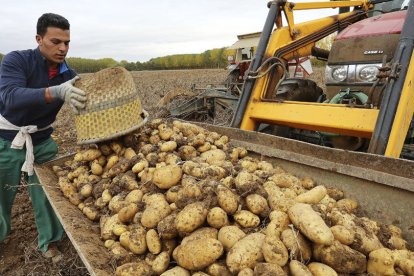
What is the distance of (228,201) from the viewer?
1860 mm

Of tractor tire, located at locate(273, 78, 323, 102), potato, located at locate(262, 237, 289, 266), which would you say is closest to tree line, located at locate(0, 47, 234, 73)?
tractor tire, located at locate(273, 78, 323, 102)

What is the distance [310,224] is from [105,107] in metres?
1.75

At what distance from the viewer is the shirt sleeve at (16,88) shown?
8.36ft

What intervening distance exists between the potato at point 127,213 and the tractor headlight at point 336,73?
2451 mm

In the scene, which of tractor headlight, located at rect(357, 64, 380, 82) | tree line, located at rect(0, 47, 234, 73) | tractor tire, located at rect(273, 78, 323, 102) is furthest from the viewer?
tree line, located at rect(0, 47, 234, 73)

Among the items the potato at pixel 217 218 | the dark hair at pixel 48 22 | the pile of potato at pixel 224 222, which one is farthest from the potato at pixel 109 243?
the dark hair at pixel 48 22

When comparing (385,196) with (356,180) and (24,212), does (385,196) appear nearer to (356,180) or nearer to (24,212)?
(356,180)

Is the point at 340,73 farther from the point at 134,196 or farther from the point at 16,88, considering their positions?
the point at 16,88

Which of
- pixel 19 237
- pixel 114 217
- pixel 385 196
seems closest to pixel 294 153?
pixel 385 196

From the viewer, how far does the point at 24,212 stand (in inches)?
156

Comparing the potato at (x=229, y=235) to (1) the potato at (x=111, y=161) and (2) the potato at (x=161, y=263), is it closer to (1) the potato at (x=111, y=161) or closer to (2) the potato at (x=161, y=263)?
(2) the potato at (x=161, y=263)

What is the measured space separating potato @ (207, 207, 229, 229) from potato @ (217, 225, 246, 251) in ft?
0.13

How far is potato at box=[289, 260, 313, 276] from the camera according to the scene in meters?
1.46

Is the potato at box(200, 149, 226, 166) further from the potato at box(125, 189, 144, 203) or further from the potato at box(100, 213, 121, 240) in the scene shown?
the potato at box(100, 213, 121, 240)
